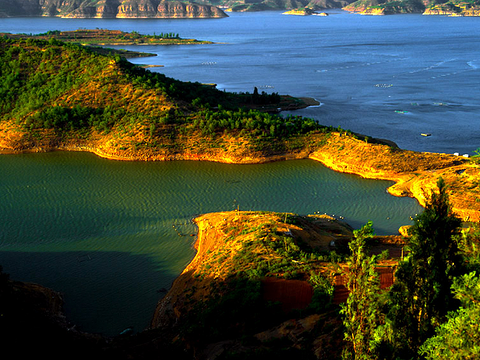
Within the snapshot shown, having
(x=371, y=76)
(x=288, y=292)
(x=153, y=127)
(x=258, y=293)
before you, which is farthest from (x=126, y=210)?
(x=371, y=76)

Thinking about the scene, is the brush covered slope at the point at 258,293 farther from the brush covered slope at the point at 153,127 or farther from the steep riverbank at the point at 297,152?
the brush covered slope at the point at 153,127

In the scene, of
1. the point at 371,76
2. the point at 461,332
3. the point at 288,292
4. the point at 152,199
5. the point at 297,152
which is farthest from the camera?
the point at 371,76

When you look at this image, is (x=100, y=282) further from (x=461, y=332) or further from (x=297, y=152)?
(x=297, y=152)

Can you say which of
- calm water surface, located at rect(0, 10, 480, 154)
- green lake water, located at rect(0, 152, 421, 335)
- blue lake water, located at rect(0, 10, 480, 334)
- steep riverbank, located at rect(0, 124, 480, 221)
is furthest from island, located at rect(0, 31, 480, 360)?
calm water surface, located at rect(0, 10, 480, 154)

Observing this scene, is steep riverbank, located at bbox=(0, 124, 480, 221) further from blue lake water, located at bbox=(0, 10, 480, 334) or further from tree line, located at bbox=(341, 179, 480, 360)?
tree line, located at bbox=(341, 179, 480, 360)

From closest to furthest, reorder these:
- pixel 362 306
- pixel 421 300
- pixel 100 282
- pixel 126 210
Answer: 1. pixel 362 306
2. pixel 421 300
3. pixel 100 282
4. pixel 126 210

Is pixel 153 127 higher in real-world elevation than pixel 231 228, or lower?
higher

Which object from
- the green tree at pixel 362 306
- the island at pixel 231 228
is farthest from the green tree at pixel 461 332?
the green tree at pixel 362 306
